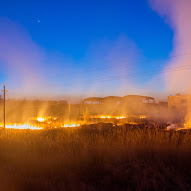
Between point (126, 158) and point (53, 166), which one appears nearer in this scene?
point (53, 166)

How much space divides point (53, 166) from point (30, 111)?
90.7 feet

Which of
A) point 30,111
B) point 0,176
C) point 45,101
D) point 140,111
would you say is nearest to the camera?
point 0,176

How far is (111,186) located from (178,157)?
207cm

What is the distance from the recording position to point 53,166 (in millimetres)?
4426

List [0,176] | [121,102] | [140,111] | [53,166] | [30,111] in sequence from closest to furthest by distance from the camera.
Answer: [0,176], [53,166], [30,111], [140,111], [121,102]

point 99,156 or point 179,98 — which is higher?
point 179,98

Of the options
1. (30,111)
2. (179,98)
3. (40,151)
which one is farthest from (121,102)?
(40,151)

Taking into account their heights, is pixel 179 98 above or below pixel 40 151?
above

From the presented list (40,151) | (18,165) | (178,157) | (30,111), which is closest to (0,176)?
(18,165)

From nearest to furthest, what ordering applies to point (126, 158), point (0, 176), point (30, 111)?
1. point (0, 176)
2. point (126, 158)
3. point (30, 111)

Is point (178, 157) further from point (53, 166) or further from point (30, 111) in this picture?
point (30, 111)

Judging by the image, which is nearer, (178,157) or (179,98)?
(178,157)

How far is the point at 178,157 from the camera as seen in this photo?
4633 mm

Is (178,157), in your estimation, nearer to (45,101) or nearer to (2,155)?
(2,155)
